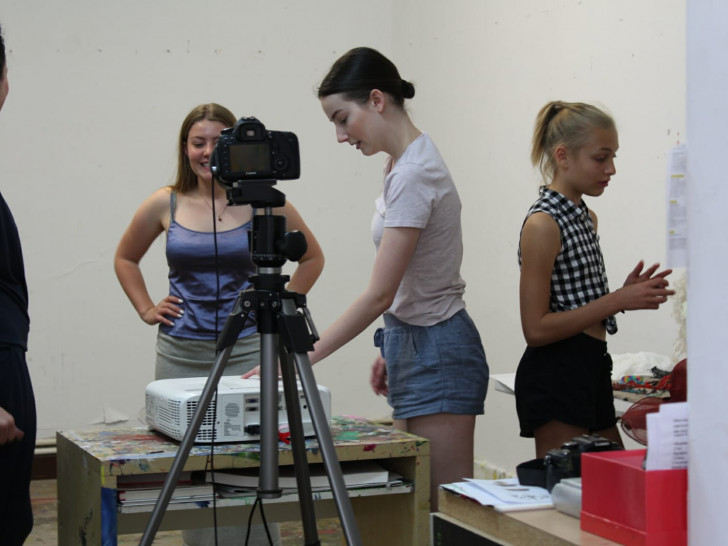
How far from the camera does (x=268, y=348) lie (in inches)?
66.6

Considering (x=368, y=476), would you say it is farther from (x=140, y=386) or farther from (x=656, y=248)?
(x=140, y=386)

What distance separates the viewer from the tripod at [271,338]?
1655 millimetres

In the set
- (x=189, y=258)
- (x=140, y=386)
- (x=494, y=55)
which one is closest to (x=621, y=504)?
(x=189, y=258)

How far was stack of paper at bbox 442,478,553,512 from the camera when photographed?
1.18 m

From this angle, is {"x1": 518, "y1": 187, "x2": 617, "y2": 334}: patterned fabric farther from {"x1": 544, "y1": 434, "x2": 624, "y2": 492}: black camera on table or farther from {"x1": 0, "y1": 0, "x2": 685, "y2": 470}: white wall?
{"x1": 0, "y1": 0, "x2": 685, "y2": 470}: white wall

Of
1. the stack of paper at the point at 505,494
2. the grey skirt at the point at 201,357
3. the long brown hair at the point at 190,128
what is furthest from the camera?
the long brown hair at the point at 190,128

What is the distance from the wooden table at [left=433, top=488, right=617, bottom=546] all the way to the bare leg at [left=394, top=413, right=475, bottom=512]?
60cm

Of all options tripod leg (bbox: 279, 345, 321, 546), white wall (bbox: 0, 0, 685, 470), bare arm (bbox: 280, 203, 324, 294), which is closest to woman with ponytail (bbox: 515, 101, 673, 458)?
tripod leg (bbox: 279, 345, 321, 546)

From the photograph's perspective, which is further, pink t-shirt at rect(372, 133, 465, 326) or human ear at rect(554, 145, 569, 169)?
human ear at rect(554, 145, 569, 169)

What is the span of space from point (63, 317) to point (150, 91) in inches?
44.4

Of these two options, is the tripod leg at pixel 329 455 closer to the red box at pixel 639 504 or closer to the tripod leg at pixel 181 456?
the tripod leg at pixel 181 456

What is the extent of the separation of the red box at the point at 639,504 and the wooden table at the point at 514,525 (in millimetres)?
23

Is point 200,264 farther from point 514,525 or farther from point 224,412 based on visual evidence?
point 514,525

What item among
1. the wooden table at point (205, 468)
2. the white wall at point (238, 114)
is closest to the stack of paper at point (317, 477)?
the wooden table at point (205, 468)
